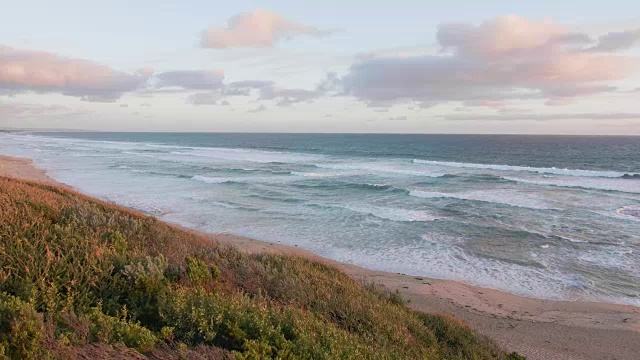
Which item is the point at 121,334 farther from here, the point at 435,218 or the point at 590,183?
the point at 590,183

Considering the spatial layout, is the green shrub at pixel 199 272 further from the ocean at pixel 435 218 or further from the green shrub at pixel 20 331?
the ocean at pixel 435 218

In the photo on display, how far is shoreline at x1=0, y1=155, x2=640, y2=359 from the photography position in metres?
11.0

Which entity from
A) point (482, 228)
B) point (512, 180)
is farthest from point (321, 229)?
point (512, 180)

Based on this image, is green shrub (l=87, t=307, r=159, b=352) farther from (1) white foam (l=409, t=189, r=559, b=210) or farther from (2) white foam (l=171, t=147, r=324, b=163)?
(2) white foam (l=171, t=147, r=324, b=163)

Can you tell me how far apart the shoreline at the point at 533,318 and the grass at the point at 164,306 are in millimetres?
3692

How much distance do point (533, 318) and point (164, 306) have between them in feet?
38.5

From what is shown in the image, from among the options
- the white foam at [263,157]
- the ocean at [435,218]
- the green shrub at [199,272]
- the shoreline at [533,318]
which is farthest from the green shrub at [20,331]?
the white foam at [263,157]

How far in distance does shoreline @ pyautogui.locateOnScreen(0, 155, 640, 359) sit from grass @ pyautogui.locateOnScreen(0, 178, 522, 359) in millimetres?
3692

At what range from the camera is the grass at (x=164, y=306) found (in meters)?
3.95

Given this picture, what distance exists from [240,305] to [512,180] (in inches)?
1775

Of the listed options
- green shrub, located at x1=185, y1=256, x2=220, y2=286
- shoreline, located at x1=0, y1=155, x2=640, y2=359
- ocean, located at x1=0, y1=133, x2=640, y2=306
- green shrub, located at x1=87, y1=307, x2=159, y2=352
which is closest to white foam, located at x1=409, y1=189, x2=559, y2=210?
ocean, located at x1=0, y1=133, x2=640, y2=306

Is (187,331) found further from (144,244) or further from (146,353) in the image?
(144,244)

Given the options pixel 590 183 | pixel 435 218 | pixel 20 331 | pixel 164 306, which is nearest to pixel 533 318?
pixel 164 306

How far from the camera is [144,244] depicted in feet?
23.8
